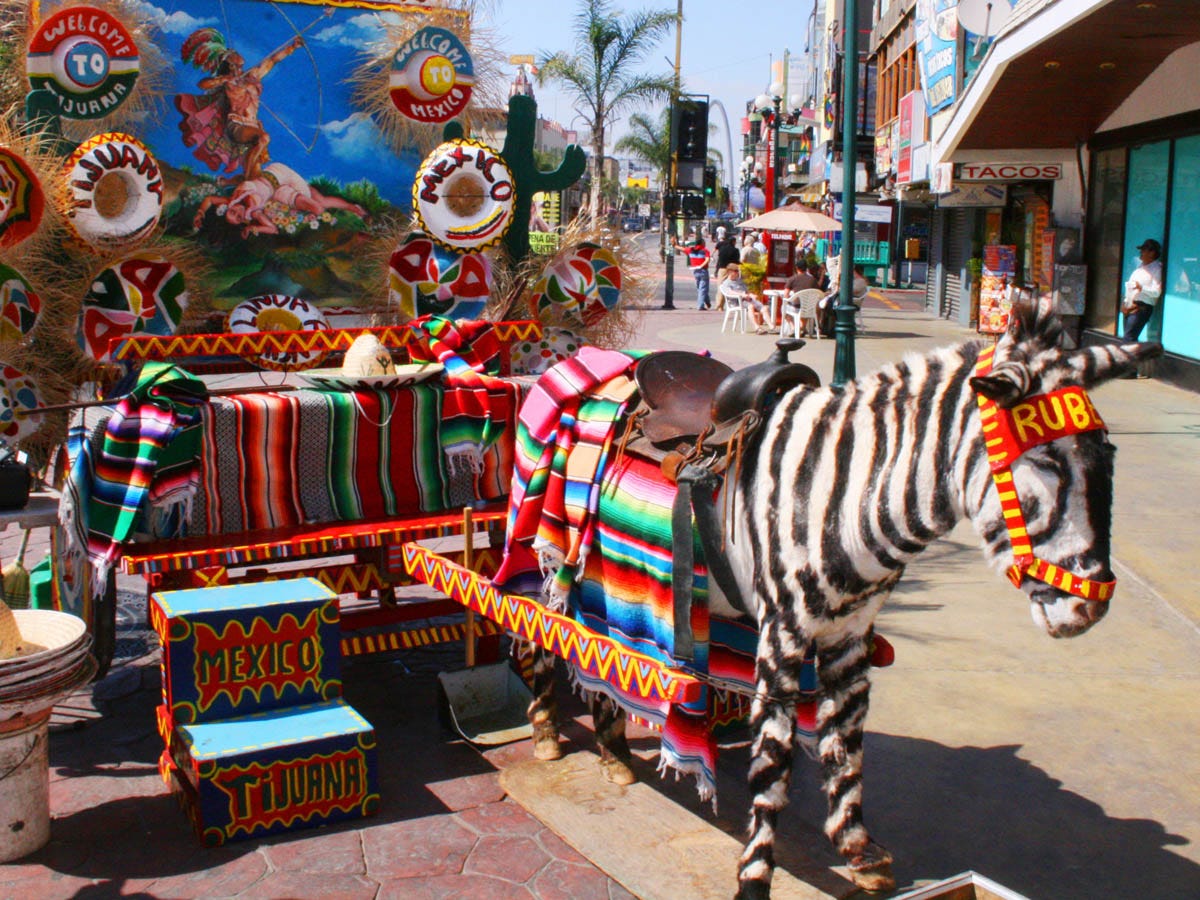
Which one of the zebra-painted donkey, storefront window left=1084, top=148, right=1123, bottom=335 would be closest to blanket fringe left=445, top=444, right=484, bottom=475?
the zebra-painted donkey

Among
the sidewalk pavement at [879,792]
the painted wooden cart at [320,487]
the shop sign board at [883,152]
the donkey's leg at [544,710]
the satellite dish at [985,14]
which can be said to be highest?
the satellite dish at [985,14]

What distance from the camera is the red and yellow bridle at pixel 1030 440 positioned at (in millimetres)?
3072

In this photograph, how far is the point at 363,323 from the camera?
21.1 feet

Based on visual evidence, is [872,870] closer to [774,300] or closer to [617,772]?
[617,772]

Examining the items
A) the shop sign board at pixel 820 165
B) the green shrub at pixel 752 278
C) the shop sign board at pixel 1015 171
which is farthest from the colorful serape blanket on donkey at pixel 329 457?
the shop sign board at pixel 820 165

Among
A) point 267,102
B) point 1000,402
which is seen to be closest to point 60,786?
point 267,102

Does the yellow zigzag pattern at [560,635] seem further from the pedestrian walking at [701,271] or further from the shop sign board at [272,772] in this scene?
the pedestrian walking at [701,271]

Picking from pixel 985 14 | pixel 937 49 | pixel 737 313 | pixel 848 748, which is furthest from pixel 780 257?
pixel 848 748

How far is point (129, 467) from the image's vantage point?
4734mm

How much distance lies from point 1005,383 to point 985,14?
42.2 ft

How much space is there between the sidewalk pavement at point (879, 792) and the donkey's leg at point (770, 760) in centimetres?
30

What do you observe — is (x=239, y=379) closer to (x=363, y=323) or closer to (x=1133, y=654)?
(x=363, y=323)

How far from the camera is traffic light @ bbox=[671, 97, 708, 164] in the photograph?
2627cm

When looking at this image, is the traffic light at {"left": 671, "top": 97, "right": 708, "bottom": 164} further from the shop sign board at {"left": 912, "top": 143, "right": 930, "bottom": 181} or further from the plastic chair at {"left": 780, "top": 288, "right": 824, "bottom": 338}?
the plastic chair at {"left": 780, "top": 288, "right": 824, "bottom": 338}
